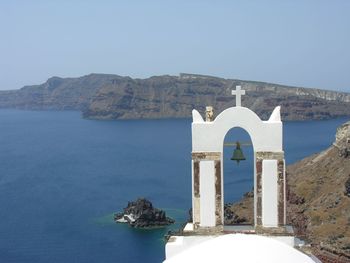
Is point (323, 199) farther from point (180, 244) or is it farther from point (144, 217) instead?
point (180, 244)

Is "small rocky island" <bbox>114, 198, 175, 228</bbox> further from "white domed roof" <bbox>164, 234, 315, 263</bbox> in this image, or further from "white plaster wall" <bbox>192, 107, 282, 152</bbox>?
"white domed roof" <bbox>164, 234, 315, 263</bbox>

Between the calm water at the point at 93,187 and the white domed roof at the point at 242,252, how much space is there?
34.1 metres

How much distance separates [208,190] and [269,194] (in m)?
1.10

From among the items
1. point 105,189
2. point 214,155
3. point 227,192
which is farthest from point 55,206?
point 214,155

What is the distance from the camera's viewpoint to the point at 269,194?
10.3m

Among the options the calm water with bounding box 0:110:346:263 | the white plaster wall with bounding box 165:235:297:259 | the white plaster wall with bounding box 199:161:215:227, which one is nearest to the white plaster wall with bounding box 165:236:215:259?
the white plaster wall with bounding box 165:235:297:259

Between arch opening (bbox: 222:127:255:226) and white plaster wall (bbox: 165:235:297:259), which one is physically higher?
white plaster wall (bbox: 165:235:297:259)

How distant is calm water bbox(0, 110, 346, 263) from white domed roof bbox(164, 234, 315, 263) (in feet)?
112

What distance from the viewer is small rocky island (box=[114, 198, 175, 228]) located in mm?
52188

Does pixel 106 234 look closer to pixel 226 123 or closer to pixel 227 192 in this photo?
pixel 227 192

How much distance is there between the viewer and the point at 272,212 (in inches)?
406

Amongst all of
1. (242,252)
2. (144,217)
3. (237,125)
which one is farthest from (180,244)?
(144,217)

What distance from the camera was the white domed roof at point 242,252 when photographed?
26.8ft

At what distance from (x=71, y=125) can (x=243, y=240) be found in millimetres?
171937
